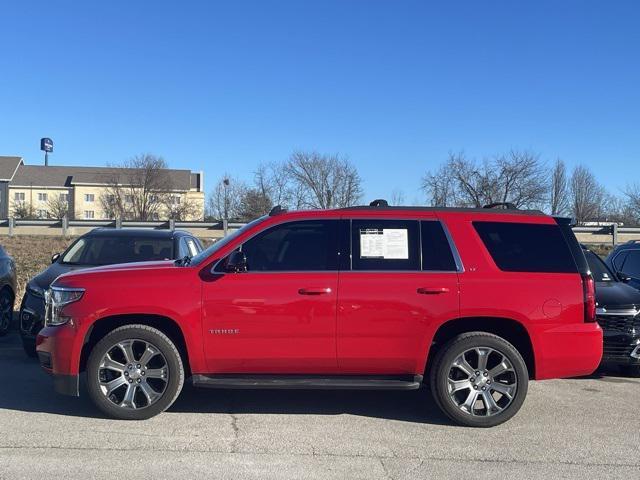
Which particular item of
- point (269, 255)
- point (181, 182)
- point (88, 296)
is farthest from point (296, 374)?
point (181, 182)

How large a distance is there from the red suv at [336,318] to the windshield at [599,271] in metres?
3.10

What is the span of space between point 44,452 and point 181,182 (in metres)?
82.2

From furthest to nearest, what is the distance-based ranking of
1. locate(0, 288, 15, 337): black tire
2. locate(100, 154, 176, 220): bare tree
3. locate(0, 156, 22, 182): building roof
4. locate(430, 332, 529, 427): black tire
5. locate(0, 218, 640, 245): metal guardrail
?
1. locate(0, 156, 22, 182): building roof
2. locate(100, 154, 176, 220): bare tree
3. locate(0, 218, 640, 245): metal guardrail
4. locate(0, 288, 15, 337): black tire
5. locate(430, 332, 529, 427): black tire

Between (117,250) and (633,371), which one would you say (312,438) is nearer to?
(633,371)

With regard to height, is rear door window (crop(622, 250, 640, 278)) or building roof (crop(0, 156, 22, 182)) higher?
building roof (crop(0, 156, 22, 182))

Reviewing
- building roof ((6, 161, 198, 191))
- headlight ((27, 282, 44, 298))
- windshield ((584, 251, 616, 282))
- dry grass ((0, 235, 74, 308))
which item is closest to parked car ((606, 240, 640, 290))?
windshield ((584, 251, 616, 282))

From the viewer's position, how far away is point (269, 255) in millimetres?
5562

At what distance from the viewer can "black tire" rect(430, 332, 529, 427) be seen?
17.9 ft

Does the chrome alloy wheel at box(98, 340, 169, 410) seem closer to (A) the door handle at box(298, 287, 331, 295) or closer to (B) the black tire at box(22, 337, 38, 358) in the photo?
(A) the door handle at box(298, 287, 331, 295)

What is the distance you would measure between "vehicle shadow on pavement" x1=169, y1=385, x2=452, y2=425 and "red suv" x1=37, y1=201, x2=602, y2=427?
489 millimetres

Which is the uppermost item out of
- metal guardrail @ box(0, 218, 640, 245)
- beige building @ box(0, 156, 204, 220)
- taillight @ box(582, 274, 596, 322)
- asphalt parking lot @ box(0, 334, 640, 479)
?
beige building @ box(0, 156, 204, 220)

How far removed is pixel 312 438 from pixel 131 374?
5.59 feet

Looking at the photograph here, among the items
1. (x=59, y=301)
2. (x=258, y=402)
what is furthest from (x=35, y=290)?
Answer: (x=258, y=402)

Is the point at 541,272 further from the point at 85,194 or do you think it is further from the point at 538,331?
the point at 85,194
